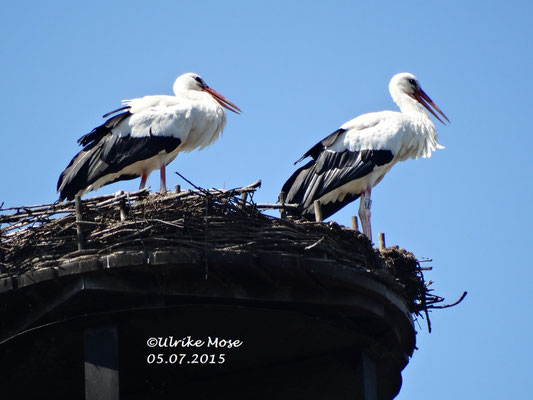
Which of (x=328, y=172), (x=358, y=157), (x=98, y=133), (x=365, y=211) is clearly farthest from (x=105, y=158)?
(x=365, y=211)

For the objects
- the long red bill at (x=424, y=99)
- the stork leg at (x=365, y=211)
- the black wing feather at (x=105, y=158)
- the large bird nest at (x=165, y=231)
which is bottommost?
the large bird nest at (x=165, y=231)

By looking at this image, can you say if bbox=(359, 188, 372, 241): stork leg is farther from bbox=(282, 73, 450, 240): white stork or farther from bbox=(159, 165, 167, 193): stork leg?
bbox=(159, 165, 167, 193): stork leg

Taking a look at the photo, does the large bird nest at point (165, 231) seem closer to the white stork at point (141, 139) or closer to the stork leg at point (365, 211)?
the white stork at point (141, 139)

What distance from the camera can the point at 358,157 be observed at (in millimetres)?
14562

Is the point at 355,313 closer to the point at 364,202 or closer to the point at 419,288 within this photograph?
the point at 419,288

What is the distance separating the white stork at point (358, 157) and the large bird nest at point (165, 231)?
300 centimetres

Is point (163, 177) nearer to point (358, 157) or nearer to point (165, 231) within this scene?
point (358, 157)

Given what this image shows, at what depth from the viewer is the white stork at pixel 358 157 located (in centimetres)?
1433

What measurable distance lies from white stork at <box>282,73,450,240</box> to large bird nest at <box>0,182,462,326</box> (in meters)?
3.00

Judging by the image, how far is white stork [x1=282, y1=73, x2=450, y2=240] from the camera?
14.3 meters

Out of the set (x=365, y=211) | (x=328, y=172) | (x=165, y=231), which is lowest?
(x=165, y=231)

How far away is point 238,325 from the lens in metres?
10.9

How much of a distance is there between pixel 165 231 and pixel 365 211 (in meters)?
4.56

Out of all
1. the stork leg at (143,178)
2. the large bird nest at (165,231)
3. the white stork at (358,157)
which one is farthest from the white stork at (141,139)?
the large bird nest at (165,231)
